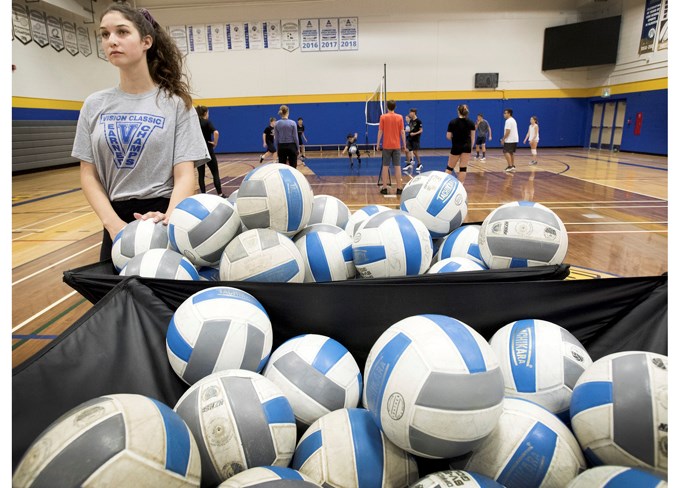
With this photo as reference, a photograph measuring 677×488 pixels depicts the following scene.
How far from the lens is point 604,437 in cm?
123

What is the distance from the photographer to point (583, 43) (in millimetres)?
16719

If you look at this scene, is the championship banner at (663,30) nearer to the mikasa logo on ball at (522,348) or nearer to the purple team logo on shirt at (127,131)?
the mikasa logo on ball at (522,348)

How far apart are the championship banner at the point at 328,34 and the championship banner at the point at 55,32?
30.2 ft

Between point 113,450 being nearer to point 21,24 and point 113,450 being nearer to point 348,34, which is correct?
point 21,24

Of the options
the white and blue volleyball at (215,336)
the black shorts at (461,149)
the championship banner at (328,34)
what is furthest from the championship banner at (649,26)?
the white and blue volleyball at (215,336)

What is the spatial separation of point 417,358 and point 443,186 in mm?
1393

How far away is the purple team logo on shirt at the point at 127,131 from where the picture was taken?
6.79 ft

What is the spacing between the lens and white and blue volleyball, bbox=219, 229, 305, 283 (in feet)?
6.07

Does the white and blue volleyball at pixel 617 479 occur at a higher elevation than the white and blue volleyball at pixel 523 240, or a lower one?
lower

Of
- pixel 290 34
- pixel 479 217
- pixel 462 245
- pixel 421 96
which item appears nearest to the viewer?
pixel 462 245

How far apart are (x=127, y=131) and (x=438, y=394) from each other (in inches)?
72.2

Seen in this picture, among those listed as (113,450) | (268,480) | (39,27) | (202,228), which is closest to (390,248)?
(202,228)

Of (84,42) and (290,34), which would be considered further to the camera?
(290,34)
